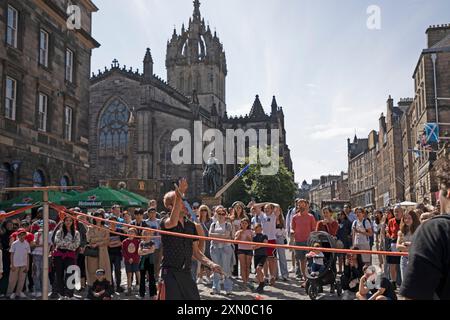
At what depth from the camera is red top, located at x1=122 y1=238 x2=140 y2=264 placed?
456 inches

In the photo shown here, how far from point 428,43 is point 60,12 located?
1112 inches

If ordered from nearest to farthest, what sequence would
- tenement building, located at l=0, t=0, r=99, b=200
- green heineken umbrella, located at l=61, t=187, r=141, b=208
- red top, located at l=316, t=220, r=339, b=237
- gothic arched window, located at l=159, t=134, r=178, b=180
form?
red top, located at l=316, t=220, r=339, b=237 < green heineken umbrella, located at l=61, t=187, r=141, b=208 < tenement building, located at l=0, t=0, r=99, b=200 < gothic arched window, located at l=159, t=134, r=178, b=180

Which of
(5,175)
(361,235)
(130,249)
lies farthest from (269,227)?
(5,175)

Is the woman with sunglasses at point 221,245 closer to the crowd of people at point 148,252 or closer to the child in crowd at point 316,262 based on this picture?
the crowd of people at point 148,252

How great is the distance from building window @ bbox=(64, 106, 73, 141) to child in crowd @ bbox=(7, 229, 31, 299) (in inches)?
597

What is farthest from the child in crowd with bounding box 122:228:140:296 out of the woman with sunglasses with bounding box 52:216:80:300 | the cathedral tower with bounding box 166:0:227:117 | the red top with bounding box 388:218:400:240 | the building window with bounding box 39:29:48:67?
the cathedral tower with bounding box 166:0:227:117

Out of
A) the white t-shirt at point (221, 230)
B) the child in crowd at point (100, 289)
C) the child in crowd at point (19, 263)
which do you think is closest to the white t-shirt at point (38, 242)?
the child in crowd at point (19, 263)

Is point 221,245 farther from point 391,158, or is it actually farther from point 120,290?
point 391,158

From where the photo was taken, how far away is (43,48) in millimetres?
23016

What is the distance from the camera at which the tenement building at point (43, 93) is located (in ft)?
65.4

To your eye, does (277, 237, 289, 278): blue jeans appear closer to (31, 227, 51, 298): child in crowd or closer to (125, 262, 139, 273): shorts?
(125, 262, 139, 273): shorts

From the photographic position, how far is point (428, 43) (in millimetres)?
37312

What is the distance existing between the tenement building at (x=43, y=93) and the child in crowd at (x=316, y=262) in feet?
46.2
